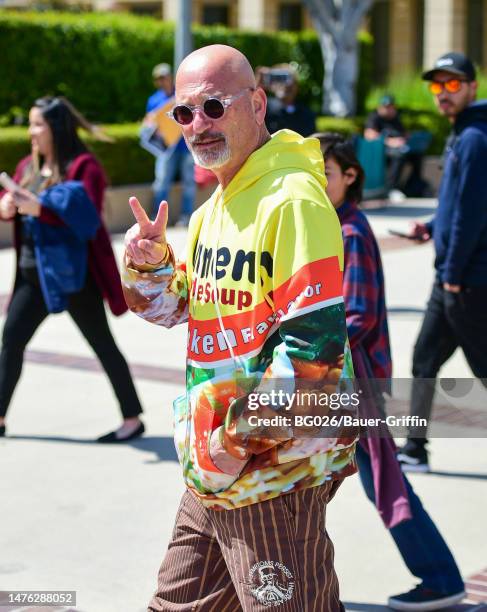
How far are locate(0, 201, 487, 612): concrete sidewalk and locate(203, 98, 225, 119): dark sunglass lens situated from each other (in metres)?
2.06

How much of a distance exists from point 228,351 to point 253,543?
44cm

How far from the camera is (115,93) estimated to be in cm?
1841

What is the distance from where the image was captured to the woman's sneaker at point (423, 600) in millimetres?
4059

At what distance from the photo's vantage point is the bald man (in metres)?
2.63

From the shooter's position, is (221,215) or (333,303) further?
(221,215)

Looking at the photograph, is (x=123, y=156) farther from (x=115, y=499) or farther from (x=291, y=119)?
(x=115, y=499)

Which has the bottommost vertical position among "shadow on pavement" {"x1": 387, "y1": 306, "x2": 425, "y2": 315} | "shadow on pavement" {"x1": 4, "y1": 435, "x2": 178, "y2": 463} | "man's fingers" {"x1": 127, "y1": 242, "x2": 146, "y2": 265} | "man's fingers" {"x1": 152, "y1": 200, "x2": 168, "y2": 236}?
"shadow on pavement" {"x1": 387, "y1": 306, "x2": 425, "y2": 315}

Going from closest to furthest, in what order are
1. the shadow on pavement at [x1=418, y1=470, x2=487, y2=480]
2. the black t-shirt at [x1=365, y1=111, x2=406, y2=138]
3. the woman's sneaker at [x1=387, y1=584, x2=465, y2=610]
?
1. the woman's sneaker at [x1=387, y1=584, x2=465, y2=610]
2. the shadow on pavement at [x1=418, y1=470, x2=487, y2=480]
3. the black t-shirt at [x1=365, y1=111, x2=406, y2=138]

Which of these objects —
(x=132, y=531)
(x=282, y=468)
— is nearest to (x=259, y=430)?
(x=282, y=468)

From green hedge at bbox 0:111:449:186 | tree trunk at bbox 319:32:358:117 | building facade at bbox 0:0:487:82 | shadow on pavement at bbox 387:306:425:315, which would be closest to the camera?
shadow on pavement at bbox 387:306:425:315

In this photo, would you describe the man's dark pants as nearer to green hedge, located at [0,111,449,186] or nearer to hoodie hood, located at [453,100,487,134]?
hoodie hood, located at [453,100,487,134]

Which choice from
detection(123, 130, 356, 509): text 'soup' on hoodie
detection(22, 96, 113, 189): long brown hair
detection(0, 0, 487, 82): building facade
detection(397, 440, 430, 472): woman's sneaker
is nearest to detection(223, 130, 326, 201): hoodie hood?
detection(123, 130, 356, 509): text 'soup' on hoodie

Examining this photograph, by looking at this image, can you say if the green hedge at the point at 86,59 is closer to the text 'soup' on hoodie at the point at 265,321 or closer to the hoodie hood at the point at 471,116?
the hoodie hood at the point at 471,116

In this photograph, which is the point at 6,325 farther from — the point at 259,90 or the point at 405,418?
the point at 259,90
